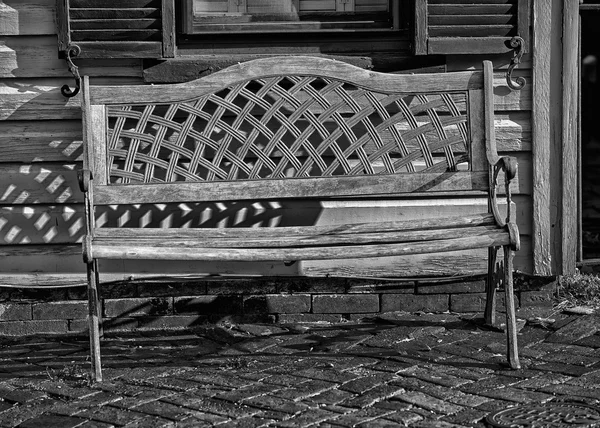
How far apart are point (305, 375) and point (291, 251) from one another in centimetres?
50

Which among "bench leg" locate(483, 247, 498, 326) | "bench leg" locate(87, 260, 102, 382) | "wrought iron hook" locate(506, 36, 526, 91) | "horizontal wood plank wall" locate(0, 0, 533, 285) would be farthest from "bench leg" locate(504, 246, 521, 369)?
"bench leg" locate(87, 260, 102, 382)

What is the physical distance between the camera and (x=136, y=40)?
4555 mm

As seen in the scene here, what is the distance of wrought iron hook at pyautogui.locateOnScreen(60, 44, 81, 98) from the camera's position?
14.8 feet

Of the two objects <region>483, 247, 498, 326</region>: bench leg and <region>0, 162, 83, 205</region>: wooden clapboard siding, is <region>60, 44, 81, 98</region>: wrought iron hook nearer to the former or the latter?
<region>0, 162, 83, 205</region>: wooden clapboard siding


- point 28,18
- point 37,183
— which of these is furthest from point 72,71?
point 37,183

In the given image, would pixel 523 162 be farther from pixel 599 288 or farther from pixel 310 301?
pixel 310 301

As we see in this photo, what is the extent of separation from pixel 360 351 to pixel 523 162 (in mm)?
1342

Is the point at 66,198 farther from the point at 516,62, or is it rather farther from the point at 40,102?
the point at 516,62

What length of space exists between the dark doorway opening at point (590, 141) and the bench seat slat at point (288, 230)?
7.22 feet

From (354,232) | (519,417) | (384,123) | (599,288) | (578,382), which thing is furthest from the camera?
(599,288)

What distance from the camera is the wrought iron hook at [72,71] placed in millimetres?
4512

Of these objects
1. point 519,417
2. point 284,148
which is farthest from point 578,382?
point 284,148

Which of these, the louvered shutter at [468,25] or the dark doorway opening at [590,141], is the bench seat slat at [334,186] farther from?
the dark doorway opening at [590,141]

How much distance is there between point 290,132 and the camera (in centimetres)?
441
